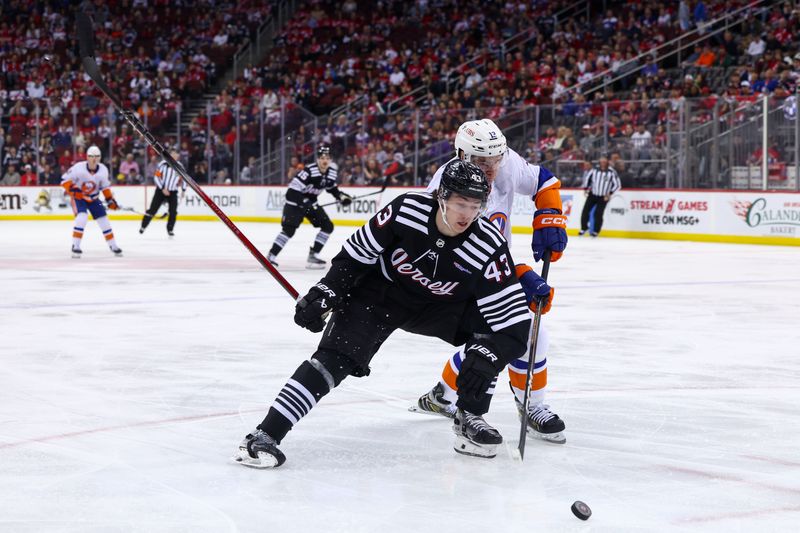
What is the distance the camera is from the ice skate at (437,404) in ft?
14.9

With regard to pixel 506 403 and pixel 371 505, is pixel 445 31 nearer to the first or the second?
pixel 506 403

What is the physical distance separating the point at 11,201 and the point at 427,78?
8.68 m

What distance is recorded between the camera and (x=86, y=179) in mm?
13828

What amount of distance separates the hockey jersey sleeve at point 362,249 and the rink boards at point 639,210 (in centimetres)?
1064

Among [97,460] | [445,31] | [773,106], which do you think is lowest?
[97,460]

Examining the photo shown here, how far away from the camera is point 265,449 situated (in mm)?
3658

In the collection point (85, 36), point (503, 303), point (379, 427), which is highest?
point (85, 36)

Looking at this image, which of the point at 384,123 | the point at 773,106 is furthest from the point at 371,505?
the point at 384,123

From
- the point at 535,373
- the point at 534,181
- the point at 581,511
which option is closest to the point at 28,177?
the point at 534,181

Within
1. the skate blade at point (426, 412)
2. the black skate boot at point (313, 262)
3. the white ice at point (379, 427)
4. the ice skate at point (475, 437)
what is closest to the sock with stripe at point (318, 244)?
the black skate boot at point (313, 262)

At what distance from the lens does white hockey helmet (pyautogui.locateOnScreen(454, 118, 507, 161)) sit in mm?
4152

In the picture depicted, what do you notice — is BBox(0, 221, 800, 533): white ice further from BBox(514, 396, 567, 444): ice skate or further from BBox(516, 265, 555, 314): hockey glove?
BBox(516, 265, 555, 314): hockey glove

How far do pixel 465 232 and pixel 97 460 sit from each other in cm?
143

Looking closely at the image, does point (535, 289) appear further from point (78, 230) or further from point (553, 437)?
point (78, 230)
